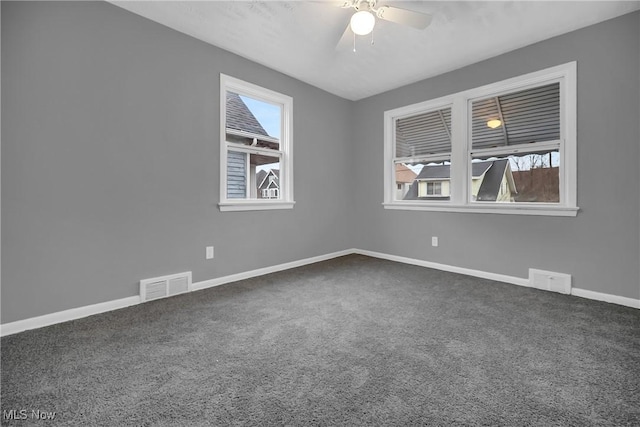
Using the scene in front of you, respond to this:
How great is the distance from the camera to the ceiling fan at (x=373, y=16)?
2031 millimetres

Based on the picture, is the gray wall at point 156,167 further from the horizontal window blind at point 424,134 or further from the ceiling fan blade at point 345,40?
the ceiling fan blade at point 345,40

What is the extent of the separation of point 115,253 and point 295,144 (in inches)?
94.2

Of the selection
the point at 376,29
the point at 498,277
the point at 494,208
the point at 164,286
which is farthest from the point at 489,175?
the point at 164,286

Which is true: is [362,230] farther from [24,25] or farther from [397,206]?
[24,25]

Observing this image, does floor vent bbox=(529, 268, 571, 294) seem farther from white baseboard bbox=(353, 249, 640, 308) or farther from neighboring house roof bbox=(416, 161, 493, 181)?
neighboring house roof bbox=(416, 161, 493, 181)

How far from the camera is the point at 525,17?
8.32 ft

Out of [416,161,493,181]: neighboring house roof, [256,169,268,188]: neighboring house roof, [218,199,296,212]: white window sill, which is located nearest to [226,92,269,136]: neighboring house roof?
[256,169,268,188]: neighboring house roof

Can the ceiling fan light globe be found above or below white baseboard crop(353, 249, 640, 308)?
above

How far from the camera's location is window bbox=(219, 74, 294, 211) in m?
3.20

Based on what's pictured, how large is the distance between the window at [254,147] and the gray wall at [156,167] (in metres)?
0.12

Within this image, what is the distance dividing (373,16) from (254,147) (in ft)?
6.22

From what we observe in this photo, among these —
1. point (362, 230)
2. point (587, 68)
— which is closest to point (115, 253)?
point (362, 230)

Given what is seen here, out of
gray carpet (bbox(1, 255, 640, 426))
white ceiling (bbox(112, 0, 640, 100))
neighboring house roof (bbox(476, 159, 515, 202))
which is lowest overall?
gray carpet (bbox(1, 255, 640, 426))

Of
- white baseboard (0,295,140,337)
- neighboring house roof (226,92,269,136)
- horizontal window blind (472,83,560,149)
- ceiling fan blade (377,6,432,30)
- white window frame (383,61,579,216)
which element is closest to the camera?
white baseboard (0,295,140,337)
